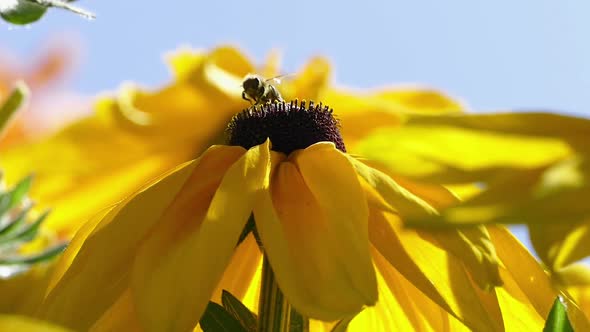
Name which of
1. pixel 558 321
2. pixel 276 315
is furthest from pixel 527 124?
pixel 276 315

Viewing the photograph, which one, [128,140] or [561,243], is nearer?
[561,243]

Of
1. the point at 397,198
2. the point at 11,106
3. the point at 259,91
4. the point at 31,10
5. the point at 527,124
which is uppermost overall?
the point at 259,91

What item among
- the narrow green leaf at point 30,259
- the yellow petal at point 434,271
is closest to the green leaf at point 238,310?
the yellow petal at point 434,271

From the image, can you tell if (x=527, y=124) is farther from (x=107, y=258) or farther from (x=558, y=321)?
(x=107, y=258)

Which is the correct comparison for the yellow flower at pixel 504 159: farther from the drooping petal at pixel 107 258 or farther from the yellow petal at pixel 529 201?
the drooping petal at pixel 107 258

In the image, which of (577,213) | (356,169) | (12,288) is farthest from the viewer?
(12,288)

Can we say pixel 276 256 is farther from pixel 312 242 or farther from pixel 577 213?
pixel 577 213

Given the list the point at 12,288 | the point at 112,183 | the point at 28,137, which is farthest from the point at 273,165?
the point at 112,183
